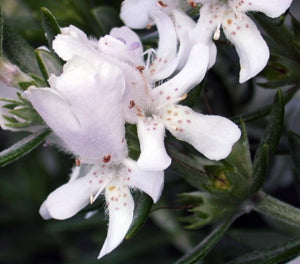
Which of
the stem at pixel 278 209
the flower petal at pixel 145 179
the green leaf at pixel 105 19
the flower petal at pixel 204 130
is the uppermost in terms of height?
the flower petal at pixel 204 130

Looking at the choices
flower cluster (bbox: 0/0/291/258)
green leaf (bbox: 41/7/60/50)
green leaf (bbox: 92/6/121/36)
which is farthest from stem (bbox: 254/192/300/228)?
green leaf (bbox: 92/6/121/36)

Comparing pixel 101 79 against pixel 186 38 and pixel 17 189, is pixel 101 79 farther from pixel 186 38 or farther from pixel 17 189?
pixel 17 189

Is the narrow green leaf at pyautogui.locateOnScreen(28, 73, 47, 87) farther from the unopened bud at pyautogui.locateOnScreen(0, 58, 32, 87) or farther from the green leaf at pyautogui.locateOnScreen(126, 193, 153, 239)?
the green leaf at pyautogui.locateOnScreen(126, 193, 153, 239)

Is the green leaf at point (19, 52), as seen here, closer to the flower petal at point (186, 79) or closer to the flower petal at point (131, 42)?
the flower petal at point (131, 42)

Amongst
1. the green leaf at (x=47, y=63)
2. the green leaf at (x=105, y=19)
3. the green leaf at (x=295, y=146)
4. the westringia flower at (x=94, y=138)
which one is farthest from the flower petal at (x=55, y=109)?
the green leaf at (x=105, y=19)

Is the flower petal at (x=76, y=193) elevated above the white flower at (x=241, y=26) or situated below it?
below

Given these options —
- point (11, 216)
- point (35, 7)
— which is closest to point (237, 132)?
point (35, 7)
